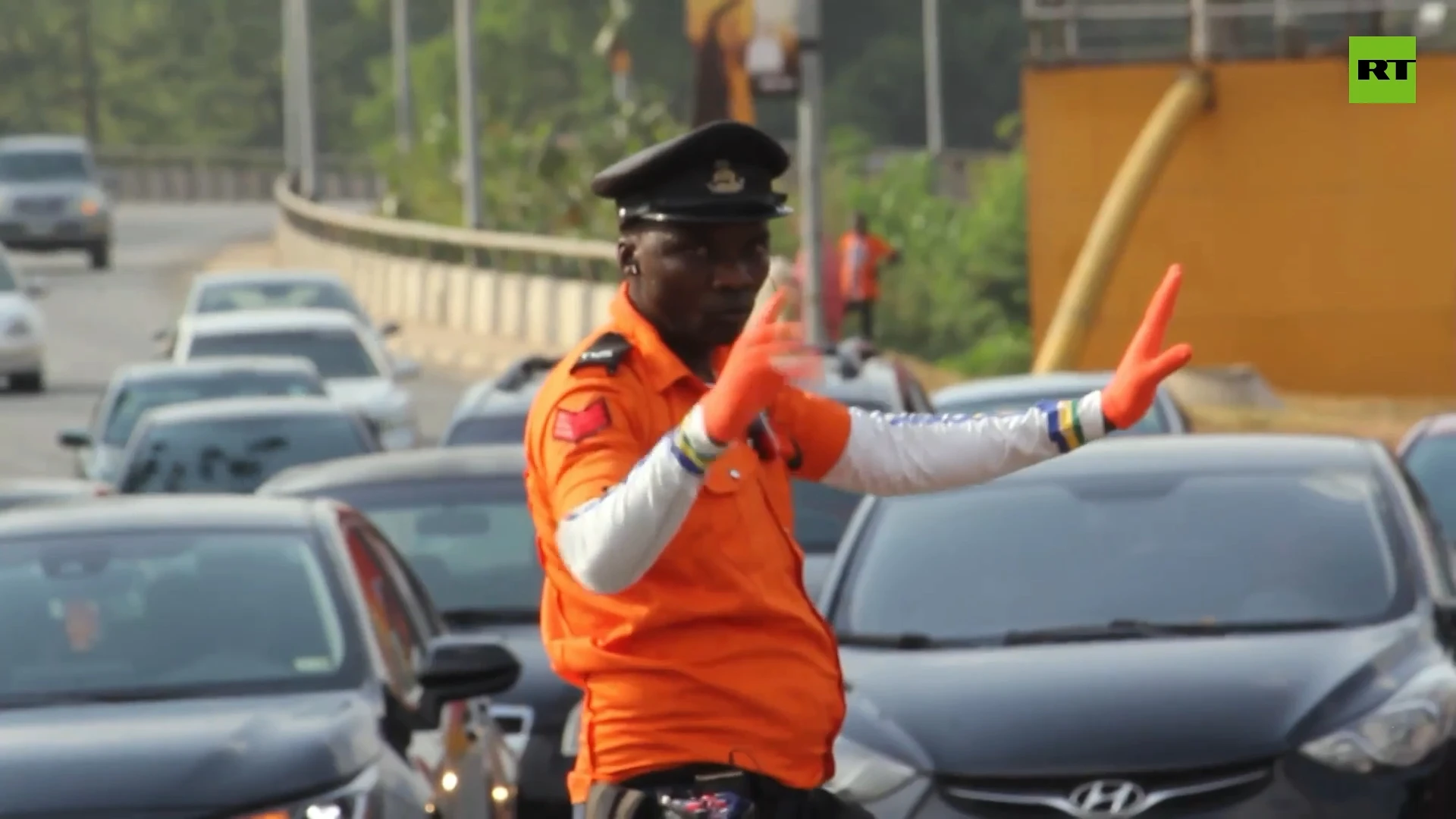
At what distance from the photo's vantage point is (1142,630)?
831 cm

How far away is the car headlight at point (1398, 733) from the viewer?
7.58 metres

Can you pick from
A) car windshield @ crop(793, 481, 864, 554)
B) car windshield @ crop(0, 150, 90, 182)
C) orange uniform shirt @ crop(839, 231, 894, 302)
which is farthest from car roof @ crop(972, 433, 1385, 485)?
car windshield @ crop(0, 150, 90, 182)

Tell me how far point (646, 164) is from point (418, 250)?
4915 centimetres

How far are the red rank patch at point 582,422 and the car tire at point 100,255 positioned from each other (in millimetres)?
58354

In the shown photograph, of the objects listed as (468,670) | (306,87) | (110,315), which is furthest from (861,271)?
(468,670)

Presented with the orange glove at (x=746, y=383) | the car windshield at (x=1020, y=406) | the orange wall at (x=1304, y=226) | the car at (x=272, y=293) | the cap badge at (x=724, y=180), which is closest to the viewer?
the orange glove at (x=746, y=383)

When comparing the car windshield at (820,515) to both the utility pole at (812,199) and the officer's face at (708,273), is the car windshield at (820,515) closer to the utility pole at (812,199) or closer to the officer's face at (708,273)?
the officer's face at (708,273)

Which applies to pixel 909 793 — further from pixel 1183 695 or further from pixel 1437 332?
pixel 1437 332

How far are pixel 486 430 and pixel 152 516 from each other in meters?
6.70

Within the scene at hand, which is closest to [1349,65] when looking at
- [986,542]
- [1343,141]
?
[1343,141]

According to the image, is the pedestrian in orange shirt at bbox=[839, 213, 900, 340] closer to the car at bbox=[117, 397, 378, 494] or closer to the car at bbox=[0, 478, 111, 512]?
the car at bbox=[117, 397, 378, 494]

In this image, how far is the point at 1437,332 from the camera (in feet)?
107

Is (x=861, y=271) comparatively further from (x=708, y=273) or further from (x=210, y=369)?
(x=708, y=273)

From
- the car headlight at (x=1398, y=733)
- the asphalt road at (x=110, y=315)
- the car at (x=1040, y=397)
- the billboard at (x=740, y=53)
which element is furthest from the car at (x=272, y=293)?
the car headlight at (x=1398, y=733)
